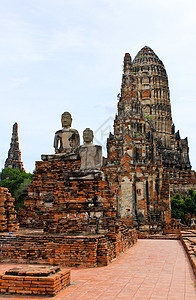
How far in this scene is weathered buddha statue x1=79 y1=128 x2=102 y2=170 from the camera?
9.62 m

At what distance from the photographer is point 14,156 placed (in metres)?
54.8

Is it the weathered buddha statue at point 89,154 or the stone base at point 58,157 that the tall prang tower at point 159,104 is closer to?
the stone base at point 58,157

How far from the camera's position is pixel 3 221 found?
31.0 ft

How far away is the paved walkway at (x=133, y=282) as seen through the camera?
4.97m

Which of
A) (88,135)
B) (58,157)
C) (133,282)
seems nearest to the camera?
(133,282)

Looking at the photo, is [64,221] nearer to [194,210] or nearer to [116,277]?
[116,277]

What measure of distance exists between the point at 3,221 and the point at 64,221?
2.24m

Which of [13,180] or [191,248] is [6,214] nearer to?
[191,248]

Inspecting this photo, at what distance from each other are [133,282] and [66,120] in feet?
24.6

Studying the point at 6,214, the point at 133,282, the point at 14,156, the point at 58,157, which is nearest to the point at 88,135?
the point at 58,157

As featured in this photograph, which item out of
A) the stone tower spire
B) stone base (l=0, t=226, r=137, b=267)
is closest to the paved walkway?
stone base (l=0, t=226, r=137, b=267)

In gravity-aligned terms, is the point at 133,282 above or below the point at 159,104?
below

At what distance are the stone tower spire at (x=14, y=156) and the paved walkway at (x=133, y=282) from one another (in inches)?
1887

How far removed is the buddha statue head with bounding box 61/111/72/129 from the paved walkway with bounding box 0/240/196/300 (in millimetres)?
5748
